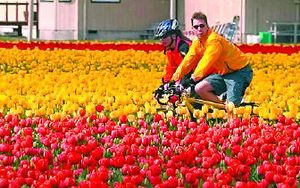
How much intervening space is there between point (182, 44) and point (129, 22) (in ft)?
113

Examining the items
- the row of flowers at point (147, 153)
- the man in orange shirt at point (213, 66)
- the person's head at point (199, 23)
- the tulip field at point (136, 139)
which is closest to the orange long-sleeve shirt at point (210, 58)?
the man in orange shirt at point (213, 66)

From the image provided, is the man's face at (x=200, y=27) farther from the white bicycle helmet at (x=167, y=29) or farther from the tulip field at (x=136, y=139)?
the tulip field at (x=136, y=139)

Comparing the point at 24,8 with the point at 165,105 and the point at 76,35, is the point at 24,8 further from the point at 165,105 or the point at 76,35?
the point at 165,105

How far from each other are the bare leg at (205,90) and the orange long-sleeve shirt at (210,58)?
87 mm

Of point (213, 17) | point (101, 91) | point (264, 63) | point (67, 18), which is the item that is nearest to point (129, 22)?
point (67, 18)

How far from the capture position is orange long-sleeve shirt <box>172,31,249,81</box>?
362 inches

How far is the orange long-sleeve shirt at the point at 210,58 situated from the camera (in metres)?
9.20

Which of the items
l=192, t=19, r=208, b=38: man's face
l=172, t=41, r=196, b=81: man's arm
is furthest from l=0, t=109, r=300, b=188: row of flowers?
l=192, t=19, r=208, b=38: man's face

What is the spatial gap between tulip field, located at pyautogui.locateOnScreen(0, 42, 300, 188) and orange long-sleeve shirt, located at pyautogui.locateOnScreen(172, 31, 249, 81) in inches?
14.7

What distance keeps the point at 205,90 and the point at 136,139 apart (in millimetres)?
2452

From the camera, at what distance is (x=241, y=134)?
307 inches

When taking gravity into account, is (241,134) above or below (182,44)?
below

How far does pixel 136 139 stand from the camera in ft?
23.5

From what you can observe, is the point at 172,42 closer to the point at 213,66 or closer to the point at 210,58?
the point at 213,66
